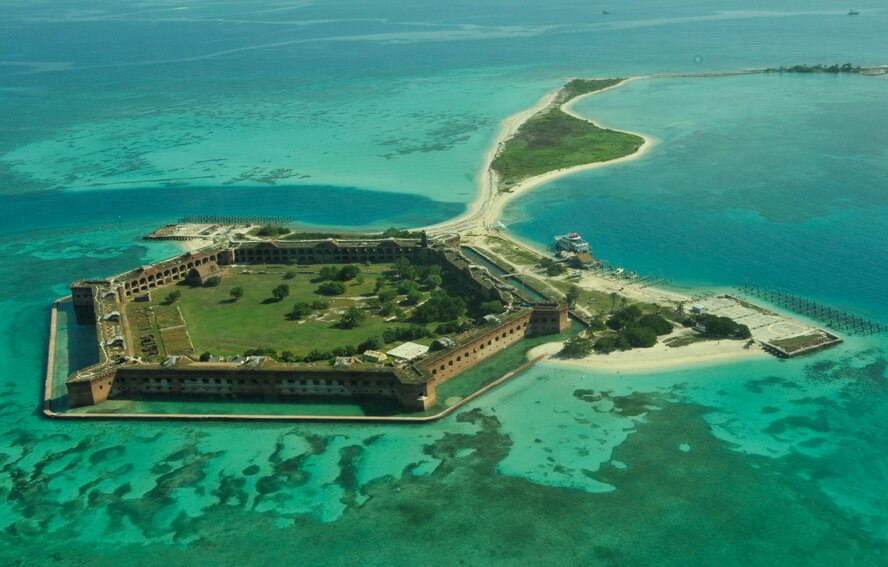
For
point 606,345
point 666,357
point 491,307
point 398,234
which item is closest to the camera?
point 666,357

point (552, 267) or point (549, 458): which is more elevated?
point (552, 267)

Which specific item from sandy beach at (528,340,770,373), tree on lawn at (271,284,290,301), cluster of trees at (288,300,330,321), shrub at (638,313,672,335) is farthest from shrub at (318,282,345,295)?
shrub at (638,313,672,335)

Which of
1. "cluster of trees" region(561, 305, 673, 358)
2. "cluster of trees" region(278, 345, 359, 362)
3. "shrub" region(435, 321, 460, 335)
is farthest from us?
"shrub" region(435, 321, 460, 335)

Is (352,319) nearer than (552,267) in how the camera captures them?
Yes

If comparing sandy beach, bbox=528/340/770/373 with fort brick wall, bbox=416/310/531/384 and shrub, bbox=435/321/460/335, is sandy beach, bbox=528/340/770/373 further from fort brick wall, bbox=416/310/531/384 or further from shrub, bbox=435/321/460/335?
shrub, bbox=435/321/460/335

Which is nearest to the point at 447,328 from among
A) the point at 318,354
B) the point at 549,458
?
the point at 318,354

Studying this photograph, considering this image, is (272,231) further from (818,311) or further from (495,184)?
(818,311)

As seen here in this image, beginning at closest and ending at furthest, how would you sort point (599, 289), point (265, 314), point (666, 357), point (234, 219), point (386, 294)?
point (666, 357)
point (265, 314)
point (386, 294)
point (599, 289)
point (234, 219)

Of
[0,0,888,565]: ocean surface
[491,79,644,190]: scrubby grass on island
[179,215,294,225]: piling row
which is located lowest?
[0,0,888,565]: ocean surface
